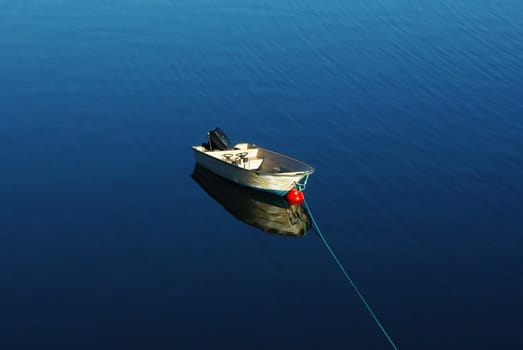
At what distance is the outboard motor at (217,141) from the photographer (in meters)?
73.7

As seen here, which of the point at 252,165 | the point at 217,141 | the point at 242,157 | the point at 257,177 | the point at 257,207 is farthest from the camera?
the point at 217,141

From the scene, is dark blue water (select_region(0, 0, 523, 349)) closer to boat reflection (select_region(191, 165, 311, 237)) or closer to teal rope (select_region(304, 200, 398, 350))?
teal rope (select_region(304, 200, 398, 350))

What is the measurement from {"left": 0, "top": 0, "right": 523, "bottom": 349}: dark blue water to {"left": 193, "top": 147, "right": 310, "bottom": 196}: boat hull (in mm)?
3108

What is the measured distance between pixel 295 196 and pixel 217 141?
10983 millimetres

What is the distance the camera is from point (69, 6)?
375 feet

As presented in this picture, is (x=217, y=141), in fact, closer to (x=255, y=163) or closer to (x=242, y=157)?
(x=242, y=157)

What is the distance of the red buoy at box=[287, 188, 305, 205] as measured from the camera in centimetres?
6769

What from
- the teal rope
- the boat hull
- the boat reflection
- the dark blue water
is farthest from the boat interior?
the teal rope

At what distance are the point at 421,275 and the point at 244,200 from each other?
62.9ft

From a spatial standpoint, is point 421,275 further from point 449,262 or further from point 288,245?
point 288,245

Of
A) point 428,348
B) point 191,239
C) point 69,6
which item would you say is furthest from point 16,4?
point 428,348

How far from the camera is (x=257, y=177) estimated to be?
6844 centimetres

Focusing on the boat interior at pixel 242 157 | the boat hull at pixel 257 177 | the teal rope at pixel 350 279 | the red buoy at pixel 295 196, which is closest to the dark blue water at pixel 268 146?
the teal rope at pixel 350 279

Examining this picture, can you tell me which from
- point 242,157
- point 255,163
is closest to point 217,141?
point 242,157
